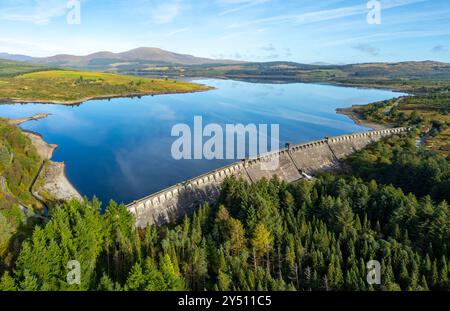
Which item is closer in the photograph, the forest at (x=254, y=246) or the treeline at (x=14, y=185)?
the forest at (x=254, y=246)

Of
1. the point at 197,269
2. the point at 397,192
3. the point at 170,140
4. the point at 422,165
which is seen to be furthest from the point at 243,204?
the point at 170,140

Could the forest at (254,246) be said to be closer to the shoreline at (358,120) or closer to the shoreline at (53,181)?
the shoreline at (53,181)

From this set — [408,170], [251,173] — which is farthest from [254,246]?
[408,170]

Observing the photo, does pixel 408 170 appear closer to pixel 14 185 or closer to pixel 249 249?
pixel 249 249

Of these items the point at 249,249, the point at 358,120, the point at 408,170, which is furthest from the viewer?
the point at 358,120

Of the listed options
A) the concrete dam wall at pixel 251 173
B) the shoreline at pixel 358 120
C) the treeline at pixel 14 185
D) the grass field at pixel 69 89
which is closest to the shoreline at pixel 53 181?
the treeline at pixel 14 185

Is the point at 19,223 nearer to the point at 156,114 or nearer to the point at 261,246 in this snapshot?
the point at 261,246

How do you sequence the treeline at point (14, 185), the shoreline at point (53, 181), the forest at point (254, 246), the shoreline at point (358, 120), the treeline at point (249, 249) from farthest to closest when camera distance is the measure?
the shoreline at point (358, 120)
the shoreline at point (53, 181)
the treeline at point (14, 185)
the forest at point (254, 246)
the treeline at point (249, 249)

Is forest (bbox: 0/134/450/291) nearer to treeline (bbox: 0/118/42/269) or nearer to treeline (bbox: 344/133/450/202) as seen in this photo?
treeline (bbox: 0/118/42/269)
